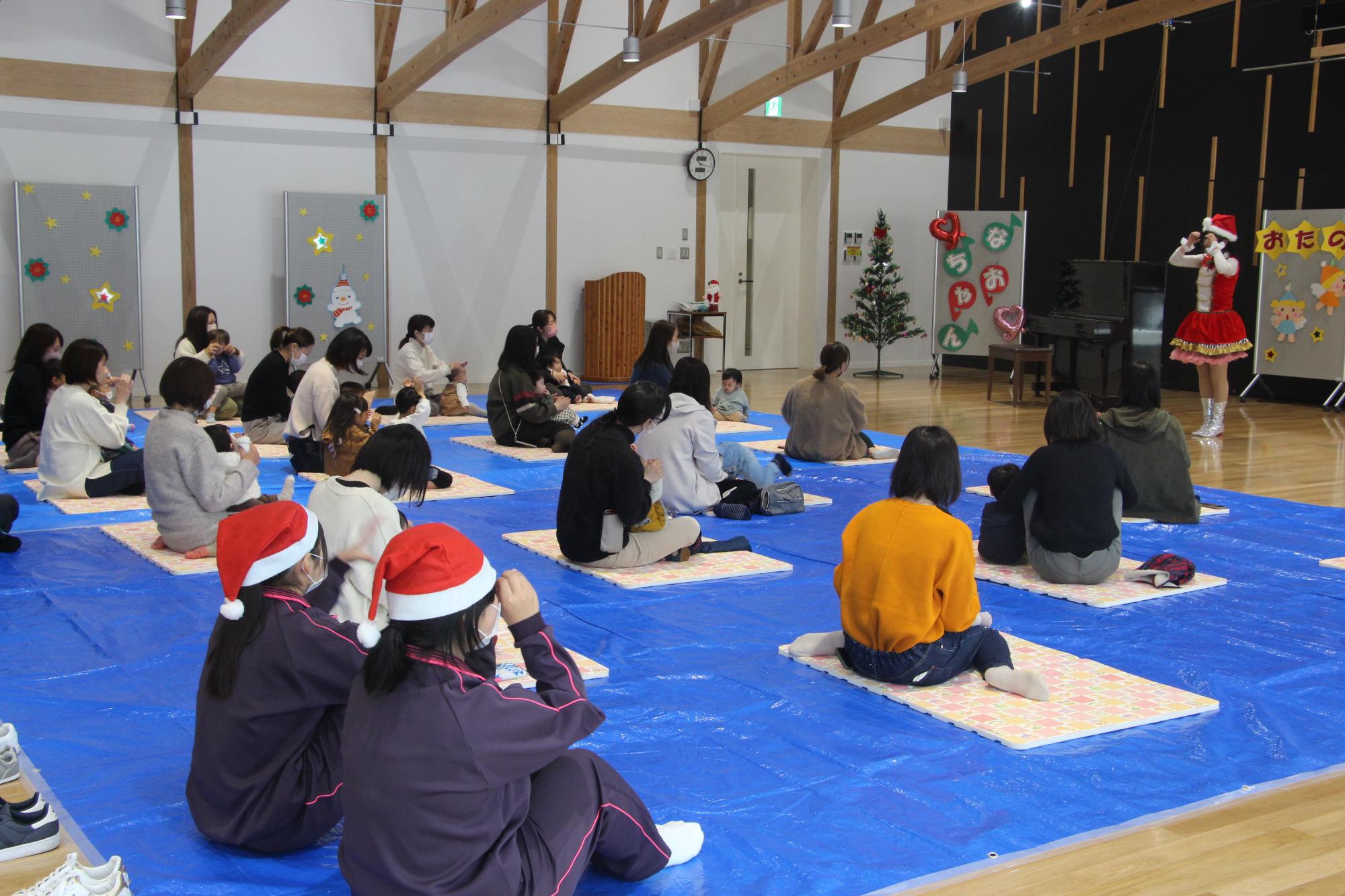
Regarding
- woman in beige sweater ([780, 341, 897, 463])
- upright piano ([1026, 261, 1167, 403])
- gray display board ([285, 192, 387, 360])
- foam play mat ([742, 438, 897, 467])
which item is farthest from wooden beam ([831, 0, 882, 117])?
woman in beige sweater ([780, 341, 897, 463])

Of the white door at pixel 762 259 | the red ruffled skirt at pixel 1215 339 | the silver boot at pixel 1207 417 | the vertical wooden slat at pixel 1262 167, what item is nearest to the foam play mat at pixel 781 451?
the silver boot at pixel 1207 417

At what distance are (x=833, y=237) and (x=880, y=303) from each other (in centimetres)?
109

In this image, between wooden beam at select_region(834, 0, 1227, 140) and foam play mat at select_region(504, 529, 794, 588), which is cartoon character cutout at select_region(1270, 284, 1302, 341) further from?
foam play mat at select_region(504, 529, 794, 588)

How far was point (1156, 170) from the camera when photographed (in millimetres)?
12688

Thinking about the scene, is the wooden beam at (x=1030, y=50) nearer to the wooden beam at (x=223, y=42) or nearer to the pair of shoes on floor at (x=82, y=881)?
the wooden beam at (x=223, y=42)

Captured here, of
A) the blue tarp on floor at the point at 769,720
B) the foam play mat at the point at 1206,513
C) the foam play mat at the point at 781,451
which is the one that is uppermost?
the foam play mat at the point at 781,451

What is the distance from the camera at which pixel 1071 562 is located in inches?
198

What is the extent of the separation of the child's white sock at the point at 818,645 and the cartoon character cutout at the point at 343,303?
335 inches

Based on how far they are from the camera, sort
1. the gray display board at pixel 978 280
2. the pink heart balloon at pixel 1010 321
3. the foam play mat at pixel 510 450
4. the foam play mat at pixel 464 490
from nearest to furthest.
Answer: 1. the foam play mat at pixel 464 490
2. the foam play mat at pixel 510 450
3. the pink heart balloon at pixel 1010 321
4. the gray display board at pixel 978 280

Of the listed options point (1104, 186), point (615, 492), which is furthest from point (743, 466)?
point (1104, 186)

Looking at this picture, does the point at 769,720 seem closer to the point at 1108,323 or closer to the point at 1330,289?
the point at 1108,323

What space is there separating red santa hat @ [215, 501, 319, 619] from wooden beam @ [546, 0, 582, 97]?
35.1 feet

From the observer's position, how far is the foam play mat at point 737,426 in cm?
953

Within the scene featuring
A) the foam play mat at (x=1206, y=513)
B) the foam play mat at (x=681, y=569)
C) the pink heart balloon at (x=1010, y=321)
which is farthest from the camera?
the pink heart balloon at (x=1010, y=321)
